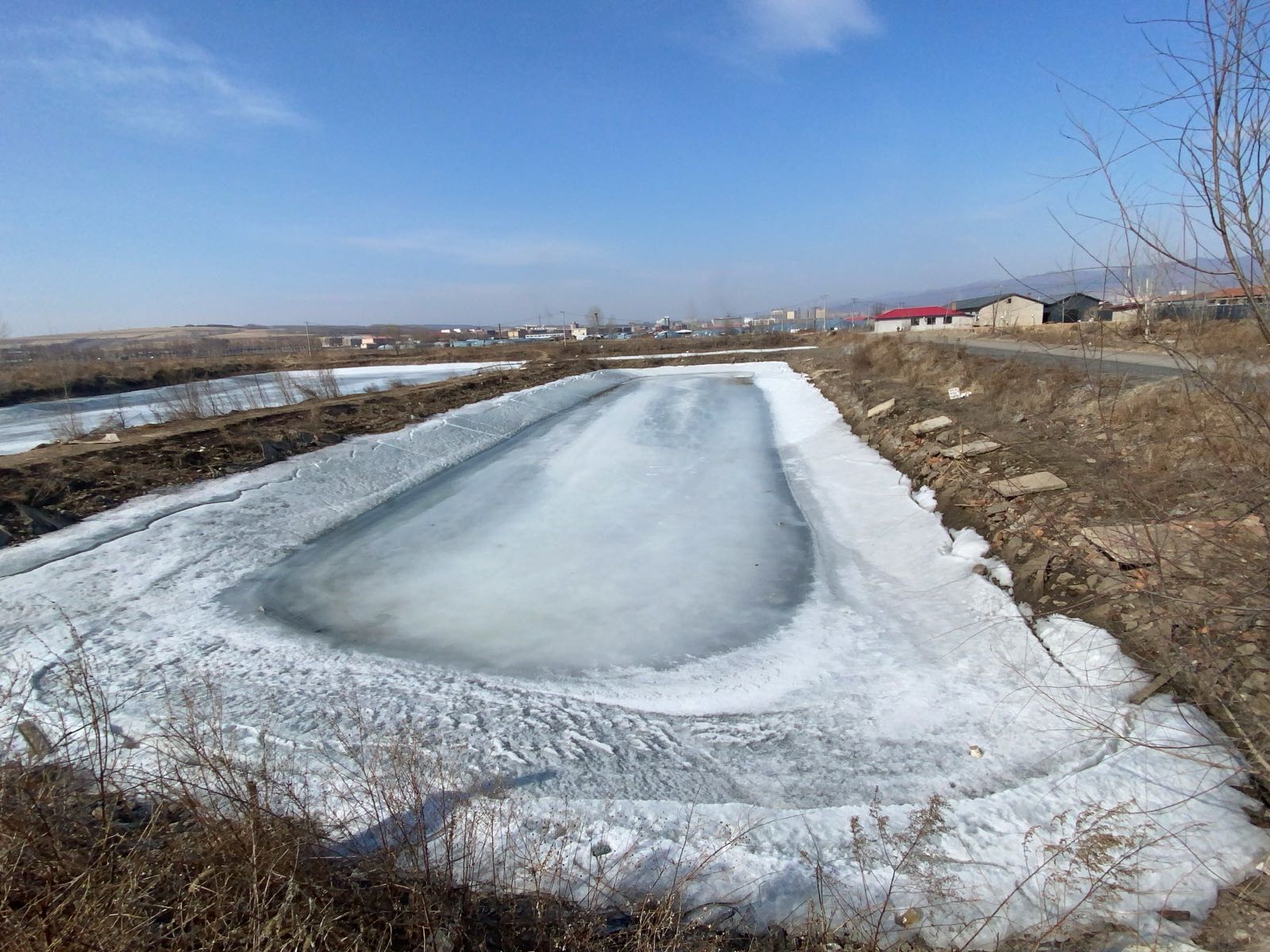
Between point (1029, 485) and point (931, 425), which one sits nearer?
point (1029, 485)

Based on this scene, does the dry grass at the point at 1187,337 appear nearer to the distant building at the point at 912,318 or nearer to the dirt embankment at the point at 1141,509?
the dirt embankment at the point at 1141,509

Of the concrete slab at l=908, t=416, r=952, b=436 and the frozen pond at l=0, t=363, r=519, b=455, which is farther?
the frozen pond at l=0, t=363, r=519, b=455

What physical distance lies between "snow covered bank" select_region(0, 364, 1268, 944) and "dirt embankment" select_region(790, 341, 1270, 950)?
0.25 metres

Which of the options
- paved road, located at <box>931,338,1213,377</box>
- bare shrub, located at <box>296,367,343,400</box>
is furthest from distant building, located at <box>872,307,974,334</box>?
bare shrub, located at <box>296,367,343,400</box>

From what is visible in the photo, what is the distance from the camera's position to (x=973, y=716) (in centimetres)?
412

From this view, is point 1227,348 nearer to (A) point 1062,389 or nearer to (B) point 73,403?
(A) point 1062,389

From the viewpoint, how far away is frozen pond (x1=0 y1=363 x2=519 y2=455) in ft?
50.7

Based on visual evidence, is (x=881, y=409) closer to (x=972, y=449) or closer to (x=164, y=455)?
(x=972, y=449)

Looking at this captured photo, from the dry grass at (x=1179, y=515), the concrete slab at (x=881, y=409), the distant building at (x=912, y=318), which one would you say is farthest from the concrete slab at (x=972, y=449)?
the distant building at (x=912, y=318)

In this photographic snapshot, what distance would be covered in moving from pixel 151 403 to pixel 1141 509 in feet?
86.2

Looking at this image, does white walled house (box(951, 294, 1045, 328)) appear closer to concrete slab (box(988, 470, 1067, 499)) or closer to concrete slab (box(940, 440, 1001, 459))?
concrete slab (box(940, 440, 1001, 459))

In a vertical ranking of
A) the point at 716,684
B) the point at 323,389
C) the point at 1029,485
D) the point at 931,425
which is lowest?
the point at 716,684

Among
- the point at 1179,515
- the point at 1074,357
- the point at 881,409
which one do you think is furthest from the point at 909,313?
→ the point at 1179,515

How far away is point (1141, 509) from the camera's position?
2.57 meters
